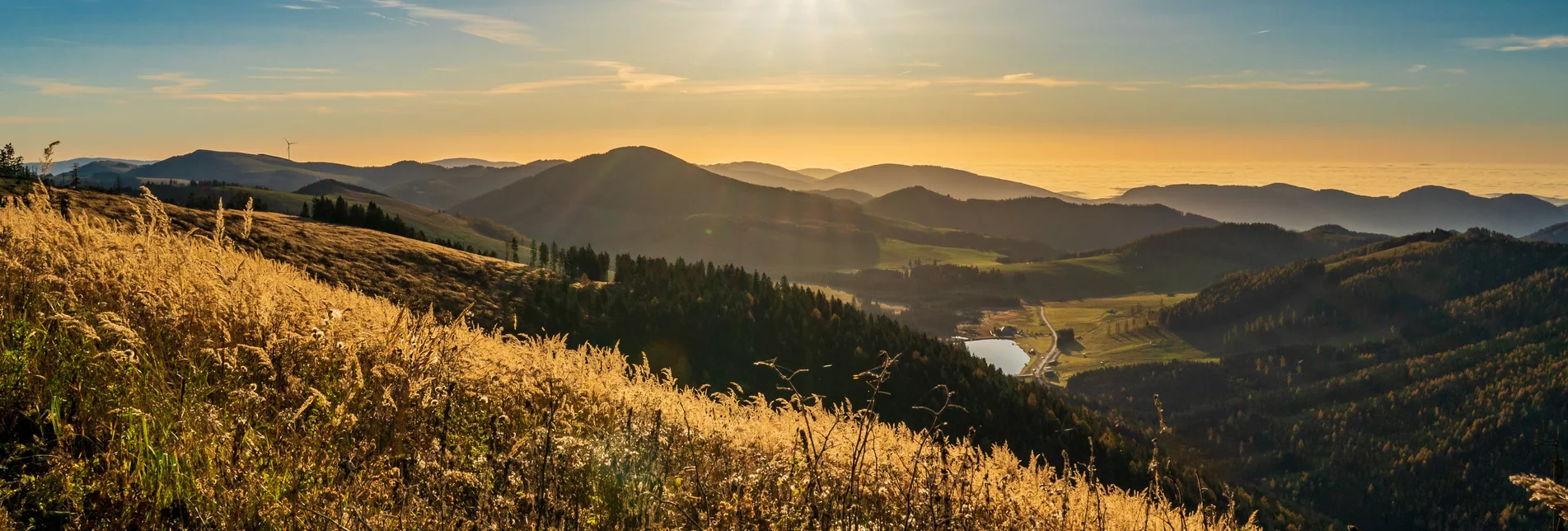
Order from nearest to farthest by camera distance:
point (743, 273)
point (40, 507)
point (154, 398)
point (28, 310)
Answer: point (40, 507) → point (154, 398) → point (28, 310) → point (743, 273)

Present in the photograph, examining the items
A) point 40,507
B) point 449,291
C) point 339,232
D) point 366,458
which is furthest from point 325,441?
point 339,232

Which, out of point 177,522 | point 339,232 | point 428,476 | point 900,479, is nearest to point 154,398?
point 177,522

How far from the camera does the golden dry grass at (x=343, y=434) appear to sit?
5449 mm

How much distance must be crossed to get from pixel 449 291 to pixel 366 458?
5814 centimetres

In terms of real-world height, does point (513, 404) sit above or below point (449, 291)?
above

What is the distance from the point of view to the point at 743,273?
134125 millimetres

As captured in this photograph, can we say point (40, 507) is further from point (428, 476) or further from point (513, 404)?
point (513, 404)

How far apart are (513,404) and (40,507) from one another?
12.3ft

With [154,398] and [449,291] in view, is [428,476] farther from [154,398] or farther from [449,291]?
[449,291]

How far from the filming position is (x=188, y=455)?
18.3ft

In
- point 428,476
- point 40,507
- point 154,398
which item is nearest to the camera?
point 40,507

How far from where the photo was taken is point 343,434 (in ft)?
21.7

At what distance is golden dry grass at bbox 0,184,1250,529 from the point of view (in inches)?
215

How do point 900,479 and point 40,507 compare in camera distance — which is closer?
point 40,507
